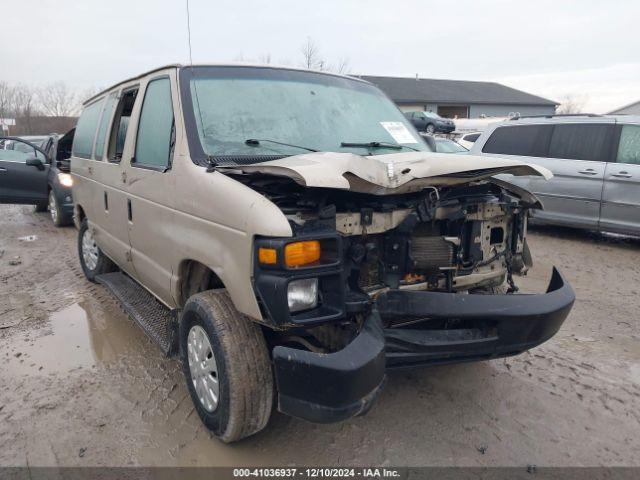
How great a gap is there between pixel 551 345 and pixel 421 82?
44.1 m

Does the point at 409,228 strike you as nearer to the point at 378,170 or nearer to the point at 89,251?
the point at 378,170

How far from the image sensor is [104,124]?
15.3 feet

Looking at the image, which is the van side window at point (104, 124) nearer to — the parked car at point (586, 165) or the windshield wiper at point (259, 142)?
the windshield wiper at point (259, 142)

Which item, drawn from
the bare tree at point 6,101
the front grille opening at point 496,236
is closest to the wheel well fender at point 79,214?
the front grille opening at point 496,236

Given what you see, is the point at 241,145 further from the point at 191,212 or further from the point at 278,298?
the point at 278,298

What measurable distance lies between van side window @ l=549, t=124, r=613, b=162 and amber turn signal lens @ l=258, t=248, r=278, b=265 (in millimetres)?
6571

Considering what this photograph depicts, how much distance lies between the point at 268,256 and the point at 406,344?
2.73ft

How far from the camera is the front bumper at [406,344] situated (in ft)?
7.16

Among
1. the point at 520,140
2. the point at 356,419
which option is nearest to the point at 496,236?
the point at 356,419

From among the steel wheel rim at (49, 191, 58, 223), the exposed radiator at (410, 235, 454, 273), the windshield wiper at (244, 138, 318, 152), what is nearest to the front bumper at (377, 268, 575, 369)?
the exposed radiator at (410, 235, 454, 273)

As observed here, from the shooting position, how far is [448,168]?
2588 mm

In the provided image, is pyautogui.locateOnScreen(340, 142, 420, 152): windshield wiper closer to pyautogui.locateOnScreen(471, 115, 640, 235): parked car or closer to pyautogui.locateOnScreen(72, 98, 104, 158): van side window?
pyautogui.locateOnScreen(72, 98, 104, 158): van side window

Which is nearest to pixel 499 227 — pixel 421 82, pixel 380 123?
pixel 380 123

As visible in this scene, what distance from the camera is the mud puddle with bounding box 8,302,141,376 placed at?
12.6ft
